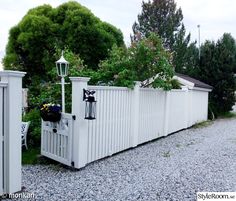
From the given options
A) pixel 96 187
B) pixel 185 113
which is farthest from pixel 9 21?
pixel 96 187

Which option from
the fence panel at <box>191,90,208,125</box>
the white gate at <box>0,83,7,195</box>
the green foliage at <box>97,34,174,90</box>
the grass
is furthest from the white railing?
the fence panel at <box>191,90,208,125</box>

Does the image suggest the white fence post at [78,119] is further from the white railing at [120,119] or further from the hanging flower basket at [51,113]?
the hanging flower basket at [51,113]

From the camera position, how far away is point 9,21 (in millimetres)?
15656

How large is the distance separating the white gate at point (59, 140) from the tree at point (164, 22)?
64.9 feet

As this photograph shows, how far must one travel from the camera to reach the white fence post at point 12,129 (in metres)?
3.71

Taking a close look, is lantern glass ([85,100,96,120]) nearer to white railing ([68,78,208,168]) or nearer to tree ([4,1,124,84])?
white railing ([68,78,208,168])

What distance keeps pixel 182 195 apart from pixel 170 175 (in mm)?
946

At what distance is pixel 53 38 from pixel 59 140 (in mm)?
9845

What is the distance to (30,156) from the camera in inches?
238

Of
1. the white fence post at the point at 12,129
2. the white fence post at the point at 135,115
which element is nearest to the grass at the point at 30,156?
the white fence post at the point at 12,129

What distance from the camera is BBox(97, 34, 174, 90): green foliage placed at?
749 cm

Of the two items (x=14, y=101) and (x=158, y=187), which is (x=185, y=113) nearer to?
(x=158, y=187)

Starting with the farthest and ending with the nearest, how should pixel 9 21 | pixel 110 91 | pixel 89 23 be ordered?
pixel 9 21
pixel 89 23
pixel 110 91

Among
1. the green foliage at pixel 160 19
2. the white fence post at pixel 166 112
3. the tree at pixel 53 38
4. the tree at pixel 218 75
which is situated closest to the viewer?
the white fence post at pixel 166 112
